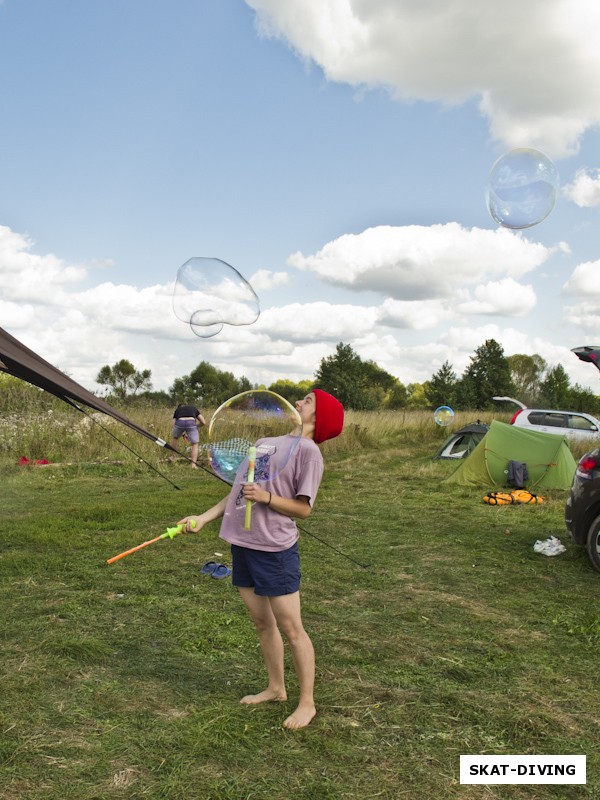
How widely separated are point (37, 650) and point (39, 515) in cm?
451

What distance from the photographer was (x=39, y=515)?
7.96 meters

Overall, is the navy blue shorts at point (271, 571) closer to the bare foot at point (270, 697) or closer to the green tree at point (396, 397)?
the bare foot at point (270, 697)

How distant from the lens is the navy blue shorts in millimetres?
2873

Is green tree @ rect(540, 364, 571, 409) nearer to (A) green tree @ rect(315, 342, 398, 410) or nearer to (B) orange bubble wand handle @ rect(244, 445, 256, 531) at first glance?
(A) green tree @ rect(315, 342, 398, 410)

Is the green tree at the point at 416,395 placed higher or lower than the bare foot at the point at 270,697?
higher

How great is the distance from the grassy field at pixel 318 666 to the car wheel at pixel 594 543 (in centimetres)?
13

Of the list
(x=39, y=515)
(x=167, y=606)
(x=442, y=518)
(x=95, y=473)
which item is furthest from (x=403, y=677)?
(x=95, y=473)

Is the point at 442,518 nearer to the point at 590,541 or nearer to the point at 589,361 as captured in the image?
the point at 590,541

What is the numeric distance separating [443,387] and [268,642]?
44334mm

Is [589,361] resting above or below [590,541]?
above

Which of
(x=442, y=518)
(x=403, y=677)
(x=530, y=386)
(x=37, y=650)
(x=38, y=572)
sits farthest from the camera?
(x=530, y=386)

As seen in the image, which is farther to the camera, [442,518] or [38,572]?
[442,518]

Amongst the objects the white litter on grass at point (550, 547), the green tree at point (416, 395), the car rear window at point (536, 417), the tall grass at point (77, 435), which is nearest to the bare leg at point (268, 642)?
the white litter on grass at point (550, 547)

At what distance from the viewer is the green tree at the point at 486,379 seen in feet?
149
